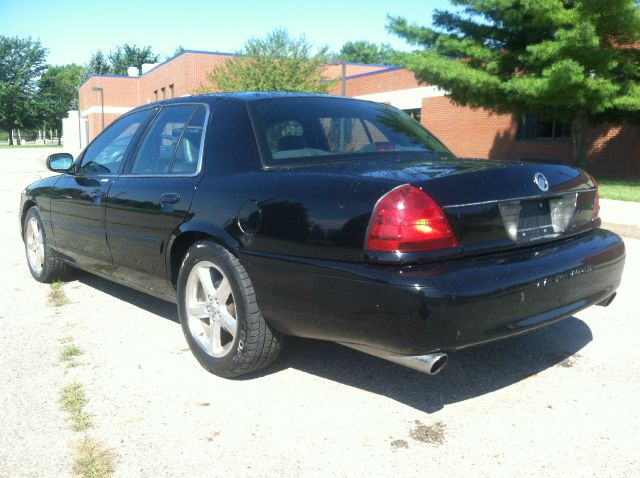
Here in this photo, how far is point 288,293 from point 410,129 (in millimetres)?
1650

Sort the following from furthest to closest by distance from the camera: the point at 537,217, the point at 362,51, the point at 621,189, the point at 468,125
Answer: the point at 362,51, the point at 468,125, the point at 621,189, the point at 537,217

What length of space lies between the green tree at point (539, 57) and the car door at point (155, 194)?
1292 cm

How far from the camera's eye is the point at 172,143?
417 centimetres

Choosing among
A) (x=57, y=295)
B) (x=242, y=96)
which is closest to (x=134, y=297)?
(x=57, y=295)

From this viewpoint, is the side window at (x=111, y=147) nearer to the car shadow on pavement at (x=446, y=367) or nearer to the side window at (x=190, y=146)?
the side window at (x=190, y=146)

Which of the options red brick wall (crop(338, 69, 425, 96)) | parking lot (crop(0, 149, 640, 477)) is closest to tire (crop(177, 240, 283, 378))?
parking lot (crop(0, 149, 640, 477))

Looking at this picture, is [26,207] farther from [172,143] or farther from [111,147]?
[172,143]

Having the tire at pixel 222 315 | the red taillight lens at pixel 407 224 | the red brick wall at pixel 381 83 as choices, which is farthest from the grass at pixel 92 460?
the red brick wall at pixel 381 83

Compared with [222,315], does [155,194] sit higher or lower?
higher

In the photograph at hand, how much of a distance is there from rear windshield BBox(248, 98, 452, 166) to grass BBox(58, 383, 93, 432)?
5.10 feet

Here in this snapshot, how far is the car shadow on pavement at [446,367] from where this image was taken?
338cm

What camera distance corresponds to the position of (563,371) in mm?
3641

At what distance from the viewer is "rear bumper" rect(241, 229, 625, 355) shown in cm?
271

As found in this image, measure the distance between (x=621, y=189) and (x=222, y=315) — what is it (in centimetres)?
1474
